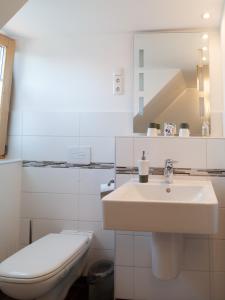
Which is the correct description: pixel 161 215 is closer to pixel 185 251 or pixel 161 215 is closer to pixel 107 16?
pixel 185 251

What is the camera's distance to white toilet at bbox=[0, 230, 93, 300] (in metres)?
1.16

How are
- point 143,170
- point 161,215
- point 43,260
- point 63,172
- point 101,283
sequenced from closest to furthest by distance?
point 161,215
point 43,260
point 143,170
point 101,283
point 63,172

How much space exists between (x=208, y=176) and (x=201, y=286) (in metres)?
0.69

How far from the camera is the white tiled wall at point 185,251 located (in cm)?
150

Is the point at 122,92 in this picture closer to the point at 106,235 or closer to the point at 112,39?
the point at 112,39

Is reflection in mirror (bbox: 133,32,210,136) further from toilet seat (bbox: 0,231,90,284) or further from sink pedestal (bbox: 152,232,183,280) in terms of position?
toilet seat (bbox: 0,231,90,284)

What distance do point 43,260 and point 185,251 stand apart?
0.87 metres

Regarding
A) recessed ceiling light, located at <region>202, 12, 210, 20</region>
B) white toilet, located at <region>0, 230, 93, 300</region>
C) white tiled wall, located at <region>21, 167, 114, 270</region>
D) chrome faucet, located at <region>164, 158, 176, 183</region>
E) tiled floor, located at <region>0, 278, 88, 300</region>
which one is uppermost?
recessed ceiling light, located at <region>202, 12, 210, 20</region>

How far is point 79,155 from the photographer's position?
1882 mm

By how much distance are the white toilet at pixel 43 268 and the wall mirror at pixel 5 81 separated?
0.89 m

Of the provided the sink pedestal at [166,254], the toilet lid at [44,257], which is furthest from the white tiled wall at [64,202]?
the sink pedestal at [166,254]

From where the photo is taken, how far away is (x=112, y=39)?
192 centimetres

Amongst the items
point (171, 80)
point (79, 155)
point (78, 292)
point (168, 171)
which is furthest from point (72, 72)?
point (78, 292)

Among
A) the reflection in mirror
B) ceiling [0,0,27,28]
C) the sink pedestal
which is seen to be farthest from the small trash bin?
ceiling [0,0,27,28]
